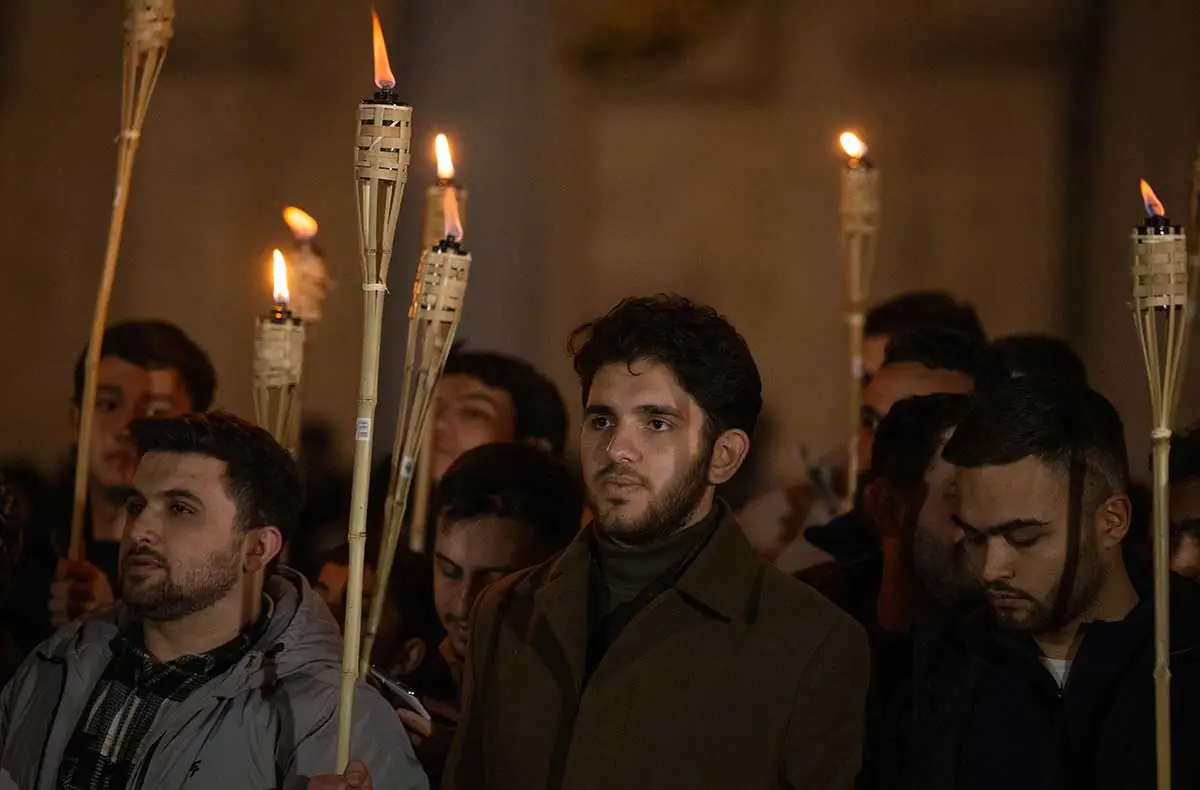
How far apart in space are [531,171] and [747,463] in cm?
82

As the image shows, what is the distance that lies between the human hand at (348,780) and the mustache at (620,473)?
18.7 inches

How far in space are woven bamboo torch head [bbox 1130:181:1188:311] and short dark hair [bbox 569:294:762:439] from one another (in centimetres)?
52

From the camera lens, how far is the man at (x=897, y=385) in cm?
305

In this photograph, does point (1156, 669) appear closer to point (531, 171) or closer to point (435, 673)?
point (435, 673)

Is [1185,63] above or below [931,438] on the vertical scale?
above

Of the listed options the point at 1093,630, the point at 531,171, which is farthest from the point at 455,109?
the point at 1093,630

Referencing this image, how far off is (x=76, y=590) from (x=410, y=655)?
639mm

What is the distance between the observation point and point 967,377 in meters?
3.11

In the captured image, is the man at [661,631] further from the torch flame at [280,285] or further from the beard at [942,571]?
the torch flame at [280,285]

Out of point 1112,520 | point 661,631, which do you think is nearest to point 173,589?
point 661,631

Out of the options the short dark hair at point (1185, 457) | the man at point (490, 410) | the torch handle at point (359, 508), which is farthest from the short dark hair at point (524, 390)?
the torch handle at point (359, 508)

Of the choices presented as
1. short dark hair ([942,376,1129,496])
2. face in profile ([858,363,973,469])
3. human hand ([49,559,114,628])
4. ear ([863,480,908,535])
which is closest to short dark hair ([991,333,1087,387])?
face in profile ([858,363,973,469])

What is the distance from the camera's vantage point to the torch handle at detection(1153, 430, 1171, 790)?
2.10 metres

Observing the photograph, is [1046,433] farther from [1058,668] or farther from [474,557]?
[474,557]
